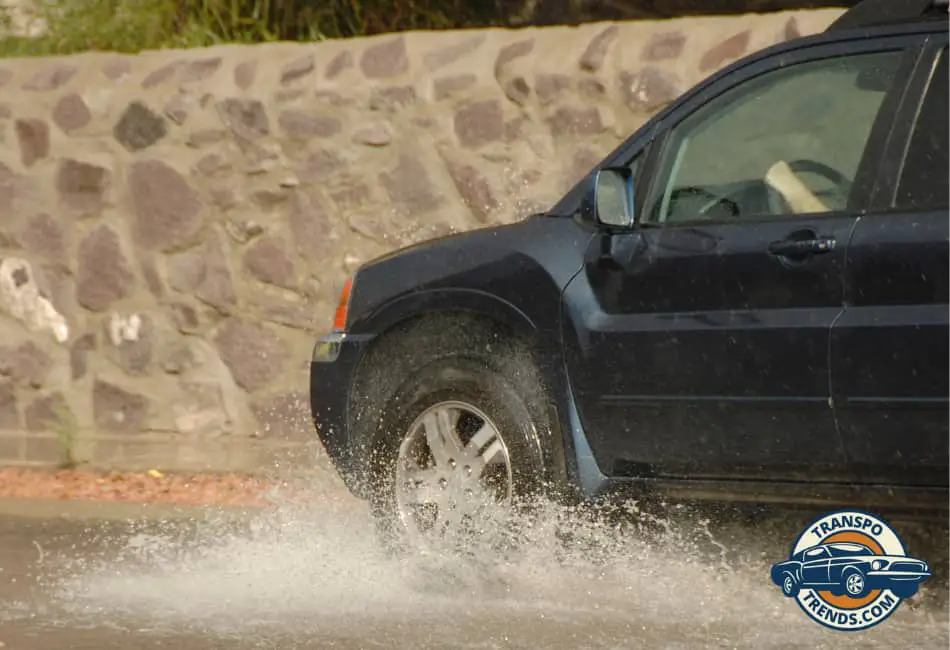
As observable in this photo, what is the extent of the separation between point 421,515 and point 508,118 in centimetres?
342

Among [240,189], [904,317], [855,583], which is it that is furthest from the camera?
[240,189]

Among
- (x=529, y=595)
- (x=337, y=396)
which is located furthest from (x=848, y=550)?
(x=337, y=396)

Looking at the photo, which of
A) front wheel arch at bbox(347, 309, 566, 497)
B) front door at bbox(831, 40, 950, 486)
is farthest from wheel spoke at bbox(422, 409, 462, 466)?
front door at bbox(831, 40, 950, 486)

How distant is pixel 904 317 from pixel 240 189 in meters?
5.43

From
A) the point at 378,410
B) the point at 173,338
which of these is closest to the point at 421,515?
the point at 378,410

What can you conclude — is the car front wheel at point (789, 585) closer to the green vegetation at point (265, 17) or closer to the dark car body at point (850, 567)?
the dark car body at point (850, 567)

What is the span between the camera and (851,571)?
240 inches

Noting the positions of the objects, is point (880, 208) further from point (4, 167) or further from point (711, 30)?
point (4, 167)

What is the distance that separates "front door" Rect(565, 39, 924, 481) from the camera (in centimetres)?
621

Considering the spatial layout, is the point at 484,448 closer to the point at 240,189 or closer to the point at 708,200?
the point at 708,200

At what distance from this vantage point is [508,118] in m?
10.1

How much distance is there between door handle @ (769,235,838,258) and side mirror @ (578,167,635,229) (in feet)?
1.89

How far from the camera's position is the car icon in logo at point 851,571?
6.11 metres

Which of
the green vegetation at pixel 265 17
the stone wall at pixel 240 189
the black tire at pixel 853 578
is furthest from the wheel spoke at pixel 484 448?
the green vegetation at pixel 265 17
